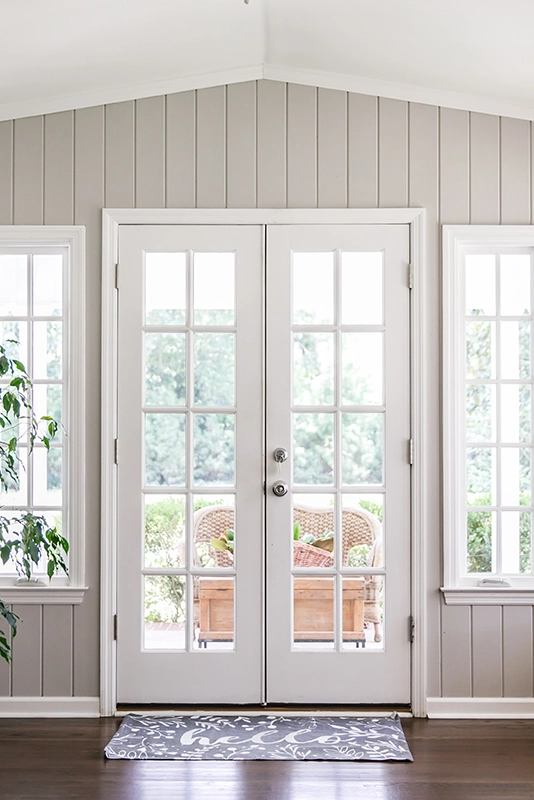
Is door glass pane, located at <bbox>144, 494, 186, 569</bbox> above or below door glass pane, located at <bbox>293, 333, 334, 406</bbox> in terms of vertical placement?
below

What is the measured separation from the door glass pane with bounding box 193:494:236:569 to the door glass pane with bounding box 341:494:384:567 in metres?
0.50

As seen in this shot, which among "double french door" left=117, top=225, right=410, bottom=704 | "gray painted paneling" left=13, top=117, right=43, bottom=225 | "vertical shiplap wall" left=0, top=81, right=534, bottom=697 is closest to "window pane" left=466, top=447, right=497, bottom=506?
"vertical shiplap wall" left=0, top=81, right=534, bottom=697

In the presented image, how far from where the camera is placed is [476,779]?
8.64 ft

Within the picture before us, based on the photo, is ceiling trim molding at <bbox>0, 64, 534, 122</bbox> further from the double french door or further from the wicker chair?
the wicker chair

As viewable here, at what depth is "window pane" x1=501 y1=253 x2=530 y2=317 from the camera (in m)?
3.32

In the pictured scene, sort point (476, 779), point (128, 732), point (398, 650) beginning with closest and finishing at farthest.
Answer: point (476, 779)
point (128, 732)
point (398, 650)

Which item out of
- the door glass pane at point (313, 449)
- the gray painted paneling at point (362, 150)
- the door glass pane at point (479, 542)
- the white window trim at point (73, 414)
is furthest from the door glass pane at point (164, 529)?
the gray painted paneling at point (362, 150)

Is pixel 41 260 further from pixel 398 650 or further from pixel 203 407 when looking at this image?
pixel 398 650

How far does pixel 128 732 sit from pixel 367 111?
9.24 ft

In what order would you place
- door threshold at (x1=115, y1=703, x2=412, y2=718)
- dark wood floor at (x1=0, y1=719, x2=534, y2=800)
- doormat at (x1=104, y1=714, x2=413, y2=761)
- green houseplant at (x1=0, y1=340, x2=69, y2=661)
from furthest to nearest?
1. door threshold at (x1=115, y1=703, x2=412, y2=718)
2. green houseplant at (x1=0, y1=340, x2=69, y2=661)
3. doormat at (x1=104, y1=714, x2=413, y2=761)
4. dark wood floor at (x1=0, y1=719, x2=534, y2=800)

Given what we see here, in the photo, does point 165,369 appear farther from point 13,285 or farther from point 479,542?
point 479,542

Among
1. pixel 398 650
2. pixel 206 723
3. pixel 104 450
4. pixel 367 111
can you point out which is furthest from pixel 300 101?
pixel 206 723

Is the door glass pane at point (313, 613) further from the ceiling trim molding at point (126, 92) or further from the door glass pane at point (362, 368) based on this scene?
the ceiling trim molding at point (126, 92)

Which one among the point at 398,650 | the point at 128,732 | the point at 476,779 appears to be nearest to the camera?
the point at 476,779
